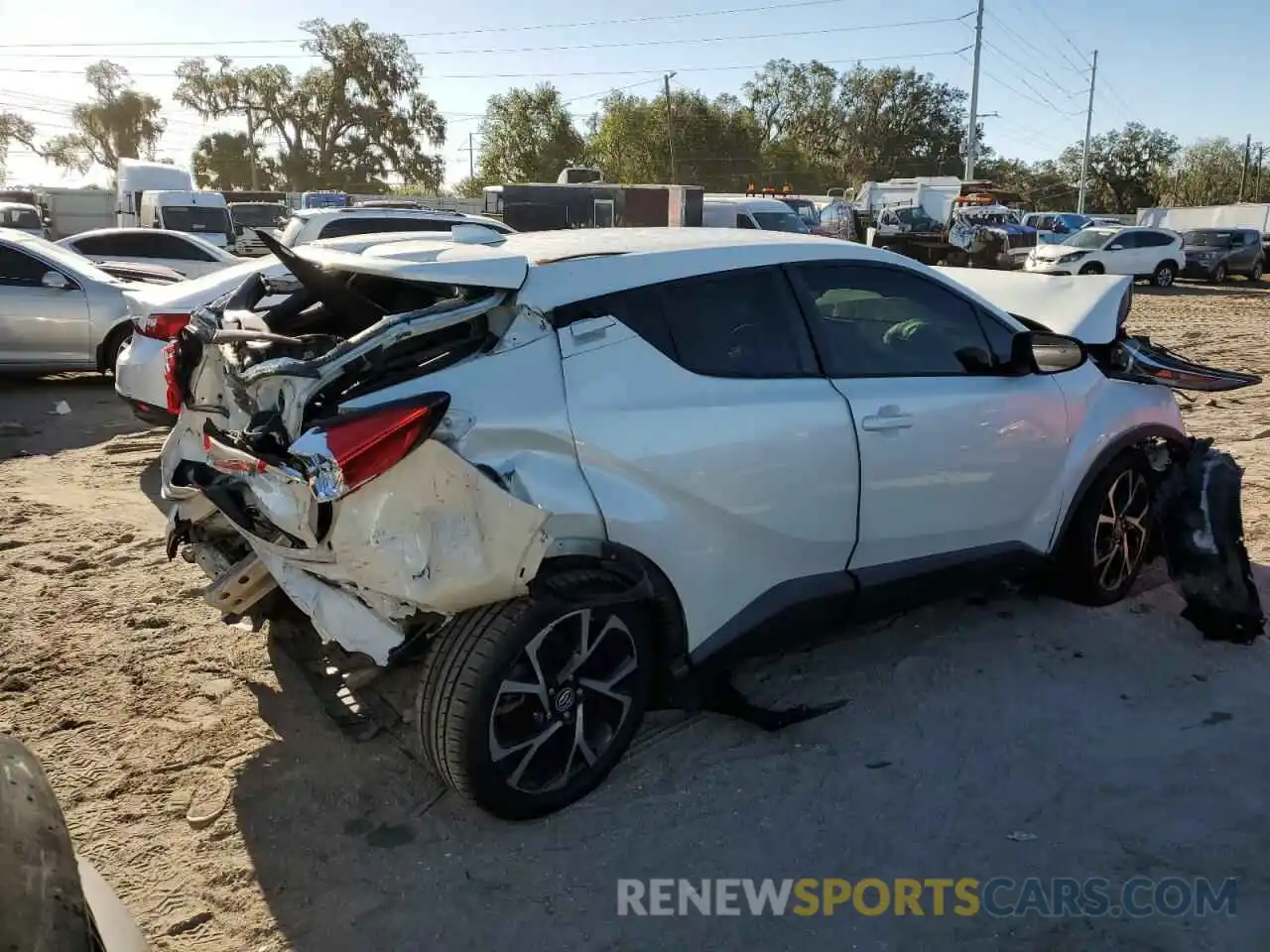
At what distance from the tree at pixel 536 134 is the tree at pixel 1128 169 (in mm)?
41359

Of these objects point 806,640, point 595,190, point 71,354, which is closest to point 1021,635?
point 806,640

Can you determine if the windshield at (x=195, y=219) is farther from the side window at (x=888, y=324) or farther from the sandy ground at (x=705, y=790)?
the side window at (x=888, y=324)

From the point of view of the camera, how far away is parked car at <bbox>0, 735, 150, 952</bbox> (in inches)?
61.5

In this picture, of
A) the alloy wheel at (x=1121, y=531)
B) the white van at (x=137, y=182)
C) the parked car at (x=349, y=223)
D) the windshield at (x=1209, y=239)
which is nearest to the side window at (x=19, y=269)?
the parked car at (x=349, y=223)

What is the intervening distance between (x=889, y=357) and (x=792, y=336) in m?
0.47

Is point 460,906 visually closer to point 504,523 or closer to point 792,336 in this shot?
point 504,523

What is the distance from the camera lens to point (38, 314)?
9.68 metres

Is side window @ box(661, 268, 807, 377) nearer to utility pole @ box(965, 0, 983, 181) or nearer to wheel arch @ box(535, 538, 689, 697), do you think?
wheel arch @ box(535, 538, 689, 697)

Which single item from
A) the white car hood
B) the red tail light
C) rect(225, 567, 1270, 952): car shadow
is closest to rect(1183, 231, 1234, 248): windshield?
the white car hood

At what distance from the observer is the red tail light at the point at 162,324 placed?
259 inches

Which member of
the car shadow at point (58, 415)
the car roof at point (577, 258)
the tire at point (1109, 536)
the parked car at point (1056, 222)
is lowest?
the car shadow at point (58, 415)

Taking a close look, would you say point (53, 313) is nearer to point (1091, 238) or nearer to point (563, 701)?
point (563, 701)

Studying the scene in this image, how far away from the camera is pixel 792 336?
3.56 meters

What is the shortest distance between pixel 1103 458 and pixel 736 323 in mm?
1985
